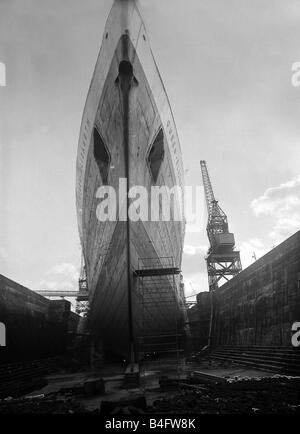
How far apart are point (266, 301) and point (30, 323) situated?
10872 millimetres

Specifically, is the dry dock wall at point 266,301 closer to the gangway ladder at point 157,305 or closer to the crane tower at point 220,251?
the gangway ladder at point 157,305

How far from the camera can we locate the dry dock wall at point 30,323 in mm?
12688

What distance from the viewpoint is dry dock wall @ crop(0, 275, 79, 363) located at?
12.7 metres

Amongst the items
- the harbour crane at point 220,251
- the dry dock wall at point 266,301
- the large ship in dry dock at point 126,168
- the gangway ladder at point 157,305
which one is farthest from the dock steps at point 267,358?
the harbour crane at point 220,251

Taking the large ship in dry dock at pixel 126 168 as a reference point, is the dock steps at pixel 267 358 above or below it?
below

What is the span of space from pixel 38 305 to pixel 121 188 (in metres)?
10.3

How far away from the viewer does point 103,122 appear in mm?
11625

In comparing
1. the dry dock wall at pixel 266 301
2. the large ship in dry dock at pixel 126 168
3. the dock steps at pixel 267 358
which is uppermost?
the large ship in dry dock at pixel 126 168

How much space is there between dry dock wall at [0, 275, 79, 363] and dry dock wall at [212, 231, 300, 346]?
31.3ft

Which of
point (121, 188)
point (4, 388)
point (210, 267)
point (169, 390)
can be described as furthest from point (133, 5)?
point (210, 267)

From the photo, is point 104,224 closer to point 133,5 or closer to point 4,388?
point 4,388

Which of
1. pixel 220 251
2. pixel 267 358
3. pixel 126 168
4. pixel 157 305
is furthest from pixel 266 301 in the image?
pixel 220 251

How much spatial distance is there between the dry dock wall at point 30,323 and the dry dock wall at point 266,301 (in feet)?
31.3

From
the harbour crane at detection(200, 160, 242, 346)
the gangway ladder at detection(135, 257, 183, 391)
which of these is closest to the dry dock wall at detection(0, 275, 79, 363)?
the gangway ladder at detection(135, 257, 183, 391)
